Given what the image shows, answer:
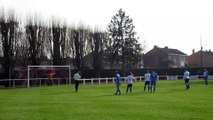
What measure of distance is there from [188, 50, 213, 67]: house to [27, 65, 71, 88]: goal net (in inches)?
2291

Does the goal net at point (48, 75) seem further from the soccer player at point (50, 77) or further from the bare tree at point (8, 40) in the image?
the bare tree at point (8, 40)

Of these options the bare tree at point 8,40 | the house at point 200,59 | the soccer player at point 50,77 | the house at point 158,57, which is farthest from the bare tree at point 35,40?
the house at point 200,59

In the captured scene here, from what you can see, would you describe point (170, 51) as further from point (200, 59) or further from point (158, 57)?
point (200, 59)

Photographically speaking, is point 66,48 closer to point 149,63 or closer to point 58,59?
point 58,59

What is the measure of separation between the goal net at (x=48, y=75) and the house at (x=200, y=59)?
58203 millimetres

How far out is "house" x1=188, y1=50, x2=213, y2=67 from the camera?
10181 centimetres

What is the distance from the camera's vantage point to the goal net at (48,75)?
46719mm

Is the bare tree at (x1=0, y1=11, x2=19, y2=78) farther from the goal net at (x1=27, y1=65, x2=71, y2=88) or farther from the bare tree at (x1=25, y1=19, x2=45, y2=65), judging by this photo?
the goal net at (x1=27, y1=65, x2=71, y2=88)

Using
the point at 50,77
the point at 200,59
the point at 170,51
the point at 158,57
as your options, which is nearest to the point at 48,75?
the point at 50,77

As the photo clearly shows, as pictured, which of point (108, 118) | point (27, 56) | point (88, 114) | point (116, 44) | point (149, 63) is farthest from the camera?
point (149, 63)

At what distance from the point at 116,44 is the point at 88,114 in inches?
2347

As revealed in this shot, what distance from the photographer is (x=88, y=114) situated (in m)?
14.6

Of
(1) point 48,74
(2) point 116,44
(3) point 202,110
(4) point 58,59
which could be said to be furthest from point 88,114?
(2) point 116,44

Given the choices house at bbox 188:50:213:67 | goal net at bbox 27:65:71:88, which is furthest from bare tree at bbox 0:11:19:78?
house at bbox 188:50:213:67
